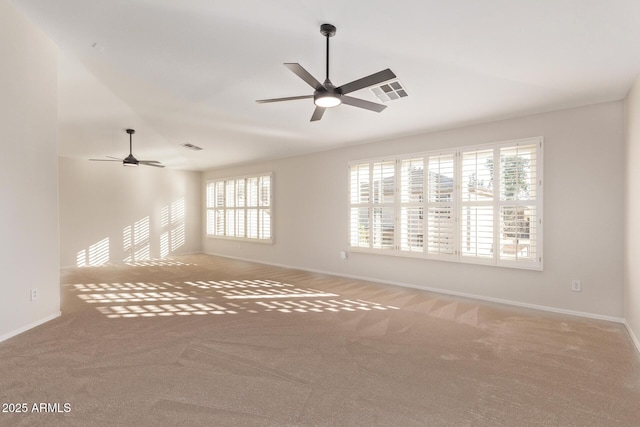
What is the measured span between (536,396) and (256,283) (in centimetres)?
478

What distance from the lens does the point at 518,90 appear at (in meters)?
3.92

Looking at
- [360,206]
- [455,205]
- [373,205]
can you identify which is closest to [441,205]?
[455,205]

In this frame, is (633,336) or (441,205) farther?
(441,205)

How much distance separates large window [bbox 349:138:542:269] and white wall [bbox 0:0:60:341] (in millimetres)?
4780

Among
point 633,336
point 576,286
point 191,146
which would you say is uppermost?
point 191,146

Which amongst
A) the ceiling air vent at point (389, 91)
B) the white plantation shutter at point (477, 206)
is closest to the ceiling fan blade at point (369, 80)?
the ceiling air vent at point (389, 91)

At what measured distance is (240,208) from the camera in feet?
30.7

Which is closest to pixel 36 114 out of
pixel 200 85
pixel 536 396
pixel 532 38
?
pixel 200 85

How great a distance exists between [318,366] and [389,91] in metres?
3.25

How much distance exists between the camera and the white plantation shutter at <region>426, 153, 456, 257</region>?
17.6 feet

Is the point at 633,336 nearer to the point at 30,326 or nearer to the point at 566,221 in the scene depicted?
the point at 566,221

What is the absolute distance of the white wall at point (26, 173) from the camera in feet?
9.87

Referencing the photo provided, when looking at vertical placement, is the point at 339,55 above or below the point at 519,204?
above

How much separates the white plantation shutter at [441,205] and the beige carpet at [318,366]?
104 cm
